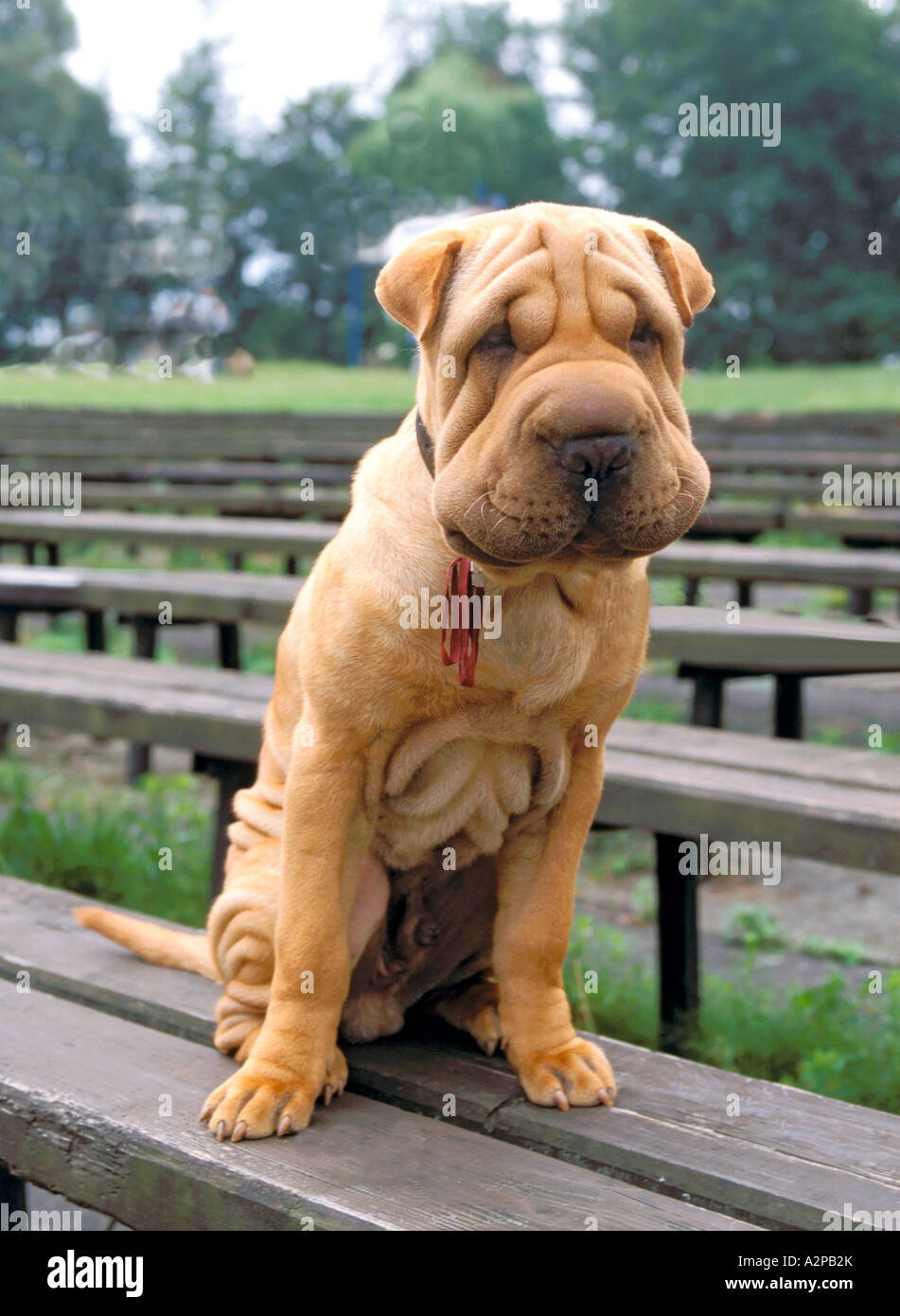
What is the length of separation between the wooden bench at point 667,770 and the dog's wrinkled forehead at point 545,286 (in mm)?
1126

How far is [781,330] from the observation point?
3450 centimetres

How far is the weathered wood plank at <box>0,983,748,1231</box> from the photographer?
5.17ft

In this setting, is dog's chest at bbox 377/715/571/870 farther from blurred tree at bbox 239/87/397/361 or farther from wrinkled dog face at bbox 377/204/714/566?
blurred tree at bbox 239/87/397/361

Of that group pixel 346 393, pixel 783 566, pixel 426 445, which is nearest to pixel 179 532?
pixel 783 566

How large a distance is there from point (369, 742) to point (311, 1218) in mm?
579

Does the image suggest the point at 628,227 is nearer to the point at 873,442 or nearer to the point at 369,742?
the point at 369,742

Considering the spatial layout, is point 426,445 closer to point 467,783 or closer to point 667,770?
point 467,783

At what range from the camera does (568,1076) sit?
188cm

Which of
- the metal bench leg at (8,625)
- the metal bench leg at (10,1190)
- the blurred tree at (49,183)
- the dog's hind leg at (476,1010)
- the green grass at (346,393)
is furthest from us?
the blurred tree at (49,183)

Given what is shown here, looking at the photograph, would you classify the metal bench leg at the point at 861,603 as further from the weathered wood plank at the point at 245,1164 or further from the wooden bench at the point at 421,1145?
the weathered wood plank at the point at 245,1164

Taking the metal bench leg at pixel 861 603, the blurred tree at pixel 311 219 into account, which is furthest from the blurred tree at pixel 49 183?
the metal bench leg at pixel 861 603

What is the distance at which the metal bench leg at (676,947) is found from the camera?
2.95 metres

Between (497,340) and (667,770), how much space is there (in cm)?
131

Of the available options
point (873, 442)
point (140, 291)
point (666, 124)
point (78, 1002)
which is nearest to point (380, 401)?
point (873, 442)
